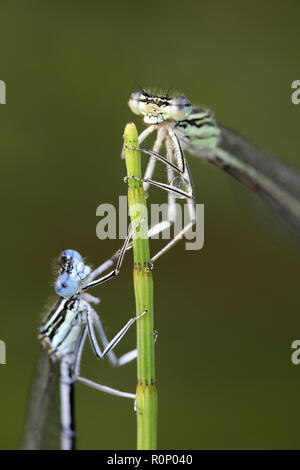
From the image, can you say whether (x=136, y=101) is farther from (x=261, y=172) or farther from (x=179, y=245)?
(x=179, y=245)

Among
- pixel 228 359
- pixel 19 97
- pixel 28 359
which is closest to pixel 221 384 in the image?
pixel 228 359

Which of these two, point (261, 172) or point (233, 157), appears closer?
point (233, 157)

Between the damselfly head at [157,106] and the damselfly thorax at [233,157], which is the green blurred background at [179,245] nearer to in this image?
the damselfly thorax at [233,157]

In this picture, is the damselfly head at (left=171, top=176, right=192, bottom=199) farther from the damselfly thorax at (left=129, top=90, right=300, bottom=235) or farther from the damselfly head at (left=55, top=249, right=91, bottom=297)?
the damselfly head at (left=55, top=249, right=91, bottom=297)

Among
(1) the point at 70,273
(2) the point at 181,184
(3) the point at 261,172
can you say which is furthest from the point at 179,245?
(1) the point at 70,273

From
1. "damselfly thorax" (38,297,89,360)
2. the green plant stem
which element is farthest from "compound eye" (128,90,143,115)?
"damselfly thorax" (38,297,89,360)

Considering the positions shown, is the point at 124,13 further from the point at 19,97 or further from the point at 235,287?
the point at 235,287

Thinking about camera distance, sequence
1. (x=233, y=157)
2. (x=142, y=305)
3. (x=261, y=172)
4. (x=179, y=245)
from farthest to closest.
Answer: (x=179, y=245) < (x=261, y=172) < (x=233, y=157) < (x=142, y=305)
